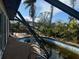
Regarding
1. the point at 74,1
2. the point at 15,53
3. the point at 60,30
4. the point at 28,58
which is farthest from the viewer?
the point at 74,1

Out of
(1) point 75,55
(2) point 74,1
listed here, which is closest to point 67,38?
(1) point 75,55

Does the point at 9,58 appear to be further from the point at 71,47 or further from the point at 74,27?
the point at 74,27

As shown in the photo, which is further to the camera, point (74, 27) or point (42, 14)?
point (42, 14)

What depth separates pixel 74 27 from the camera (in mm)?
21000

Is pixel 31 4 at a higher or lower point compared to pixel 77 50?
higher

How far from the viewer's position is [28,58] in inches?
255

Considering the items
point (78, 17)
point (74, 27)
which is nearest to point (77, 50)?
point (74, 27)

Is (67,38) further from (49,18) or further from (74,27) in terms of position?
(49,18)

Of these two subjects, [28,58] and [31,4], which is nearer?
[28,58]

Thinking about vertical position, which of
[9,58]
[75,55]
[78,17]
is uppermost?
[78,17]

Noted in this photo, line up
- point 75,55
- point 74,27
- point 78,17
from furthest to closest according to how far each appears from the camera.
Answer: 1. point 74,27
2. point 75,55
3. point 78,17

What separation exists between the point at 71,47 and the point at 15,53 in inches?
371

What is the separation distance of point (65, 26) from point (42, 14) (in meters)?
14.4

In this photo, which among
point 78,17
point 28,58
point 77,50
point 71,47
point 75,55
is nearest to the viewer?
point 78,17
